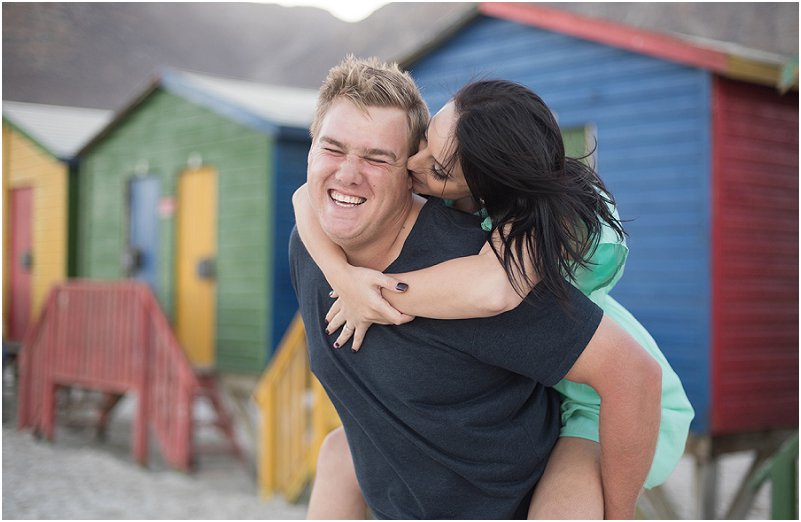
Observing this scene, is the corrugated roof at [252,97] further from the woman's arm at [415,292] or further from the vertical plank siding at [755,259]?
the woman's arm at [415,292]

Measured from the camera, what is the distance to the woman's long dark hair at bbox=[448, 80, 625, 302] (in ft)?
6.48

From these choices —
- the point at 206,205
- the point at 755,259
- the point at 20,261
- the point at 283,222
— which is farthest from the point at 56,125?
the point at 755,259

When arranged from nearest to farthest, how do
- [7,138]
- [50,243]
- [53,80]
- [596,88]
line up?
[596,88] → [50,243] → [7,138] → [53,80]

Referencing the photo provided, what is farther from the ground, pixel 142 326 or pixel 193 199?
pixel 193 199

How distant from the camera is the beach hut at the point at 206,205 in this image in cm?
1052

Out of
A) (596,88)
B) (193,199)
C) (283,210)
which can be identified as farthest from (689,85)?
(193,199)

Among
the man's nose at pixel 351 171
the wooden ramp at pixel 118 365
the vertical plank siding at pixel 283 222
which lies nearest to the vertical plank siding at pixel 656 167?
the vertical plank siding at pixel 283 222

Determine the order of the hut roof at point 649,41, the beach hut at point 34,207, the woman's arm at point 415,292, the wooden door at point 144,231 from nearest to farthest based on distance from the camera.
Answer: the woman's arm at point 415,292 < the hut roof at point 649,41 < the wooden door at point 144,231 < the beach hut at point 34,207

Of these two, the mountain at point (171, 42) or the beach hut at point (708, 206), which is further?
the mountain at point (171, 42)

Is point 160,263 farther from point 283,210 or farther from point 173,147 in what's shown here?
point 283,210

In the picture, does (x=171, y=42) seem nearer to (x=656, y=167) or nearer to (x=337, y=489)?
(x=656, y=167)

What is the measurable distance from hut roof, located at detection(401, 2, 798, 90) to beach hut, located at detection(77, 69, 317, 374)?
252cm

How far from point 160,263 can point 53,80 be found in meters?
69.1

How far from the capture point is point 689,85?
7266mm
